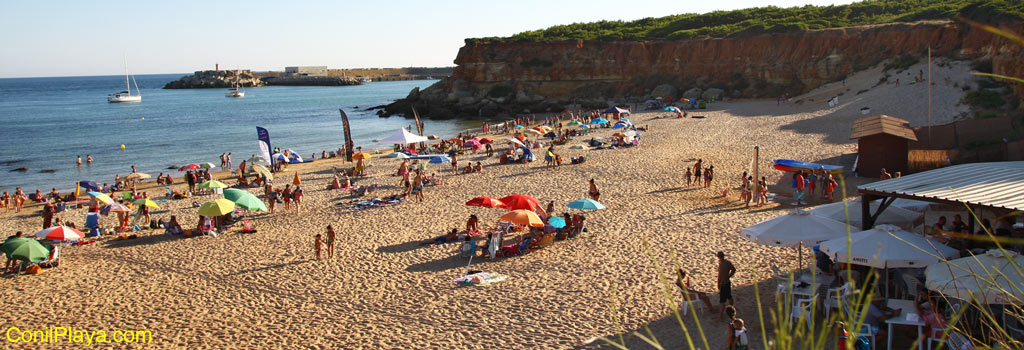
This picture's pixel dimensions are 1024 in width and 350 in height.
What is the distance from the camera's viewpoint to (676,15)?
2906 inches

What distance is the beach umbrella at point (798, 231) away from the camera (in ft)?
30.7

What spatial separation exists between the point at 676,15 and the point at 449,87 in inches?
1074

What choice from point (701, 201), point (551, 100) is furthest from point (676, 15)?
point (701, 201)

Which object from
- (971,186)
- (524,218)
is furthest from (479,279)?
(971,186)

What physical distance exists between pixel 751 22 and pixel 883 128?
1738 inches

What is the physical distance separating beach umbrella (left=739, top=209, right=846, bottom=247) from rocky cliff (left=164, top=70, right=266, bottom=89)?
143045 mm

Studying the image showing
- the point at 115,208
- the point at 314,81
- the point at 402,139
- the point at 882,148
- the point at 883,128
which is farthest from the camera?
the point at 314,81

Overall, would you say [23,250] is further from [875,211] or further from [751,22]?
[751,22]

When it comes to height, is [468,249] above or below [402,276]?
above

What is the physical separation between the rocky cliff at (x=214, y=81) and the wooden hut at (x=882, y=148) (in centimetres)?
13781

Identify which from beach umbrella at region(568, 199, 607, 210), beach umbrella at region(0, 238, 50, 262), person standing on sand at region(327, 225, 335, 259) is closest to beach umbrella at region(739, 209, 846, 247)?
beach umbrella at region(568, 199, 607, 210)

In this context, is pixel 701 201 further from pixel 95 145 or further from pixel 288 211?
pixel 95 145

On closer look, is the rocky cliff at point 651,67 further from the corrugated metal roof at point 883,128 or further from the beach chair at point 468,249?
the beach chair at point 468,249

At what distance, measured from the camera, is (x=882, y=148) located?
58.5ft
